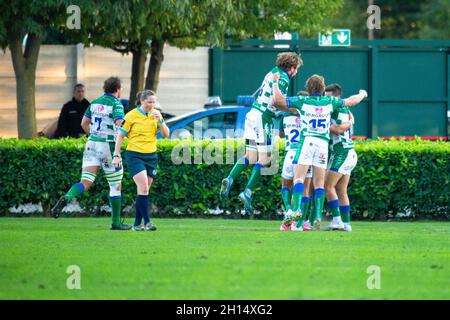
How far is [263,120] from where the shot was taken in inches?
595

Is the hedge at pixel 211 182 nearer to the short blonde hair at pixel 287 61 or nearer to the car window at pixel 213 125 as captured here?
the car window at pixel 213 125

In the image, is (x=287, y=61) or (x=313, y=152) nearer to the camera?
(x=313, y=152)

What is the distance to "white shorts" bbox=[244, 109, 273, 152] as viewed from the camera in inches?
596

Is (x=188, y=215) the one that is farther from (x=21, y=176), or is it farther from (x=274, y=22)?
(x=274, y=22)

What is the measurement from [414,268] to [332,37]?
17.4m

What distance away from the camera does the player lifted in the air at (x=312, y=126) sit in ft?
47.0

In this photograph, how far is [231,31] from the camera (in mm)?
22891

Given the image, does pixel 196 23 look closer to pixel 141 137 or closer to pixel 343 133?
pixel 343 133

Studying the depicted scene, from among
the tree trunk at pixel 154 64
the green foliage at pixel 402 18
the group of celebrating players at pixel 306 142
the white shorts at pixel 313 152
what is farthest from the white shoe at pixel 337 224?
the green foliage at pixel 402 18

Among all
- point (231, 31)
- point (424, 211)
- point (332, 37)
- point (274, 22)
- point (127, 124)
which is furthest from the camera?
point (332, 37)

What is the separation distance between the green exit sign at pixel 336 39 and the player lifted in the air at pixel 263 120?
12.3m

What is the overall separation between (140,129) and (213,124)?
6553mm

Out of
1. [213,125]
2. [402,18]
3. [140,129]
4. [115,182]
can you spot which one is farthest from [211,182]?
[402,18]
